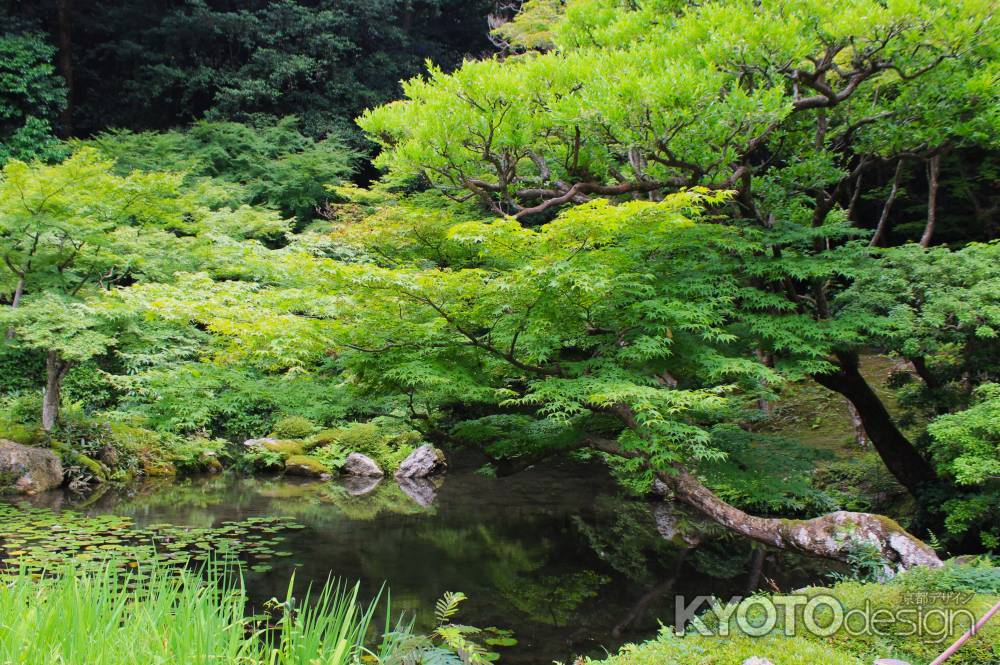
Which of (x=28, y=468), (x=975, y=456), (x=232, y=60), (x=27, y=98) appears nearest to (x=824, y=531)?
(x=975, y=456)

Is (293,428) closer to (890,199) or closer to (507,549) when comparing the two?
(507,549)

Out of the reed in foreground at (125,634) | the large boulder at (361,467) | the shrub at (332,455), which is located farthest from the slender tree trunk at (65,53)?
the reed in foreground at (125,634)

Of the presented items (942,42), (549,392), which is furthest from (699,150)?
(549,392)

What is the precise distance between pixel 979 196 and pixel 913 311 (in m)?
9.07

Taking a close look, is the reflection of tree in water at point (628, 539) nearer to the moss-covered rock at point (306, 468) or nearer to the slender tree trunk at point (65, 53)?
the moss-covered rock at point (306, 468)

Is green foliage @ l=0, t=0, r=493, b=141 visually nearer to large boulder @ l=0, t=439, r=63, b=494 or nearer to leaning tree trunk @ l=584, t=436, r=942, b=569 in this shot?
large boulder @ l=0, t=439, r=63, b=494

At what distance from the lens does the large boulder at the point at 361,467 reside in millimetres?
11898

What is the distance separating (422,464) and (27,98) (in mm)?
13387

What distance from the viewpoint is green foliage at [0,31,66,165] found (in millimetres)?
14469

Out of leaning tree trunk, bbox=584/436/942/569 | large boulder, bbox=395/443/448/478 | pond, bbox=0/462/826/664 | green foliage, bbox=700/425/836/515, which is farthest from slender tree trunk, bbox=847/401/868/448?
large boulder, bbox=395/443/448/478

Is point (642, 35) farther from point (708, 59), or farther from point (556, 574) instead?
point (556, 574)

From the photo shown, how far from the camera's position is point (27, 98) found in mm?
15055

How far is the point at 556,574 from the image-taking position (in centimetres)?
641

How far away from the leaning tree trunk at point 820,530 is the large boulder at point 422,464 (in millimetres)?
6566
